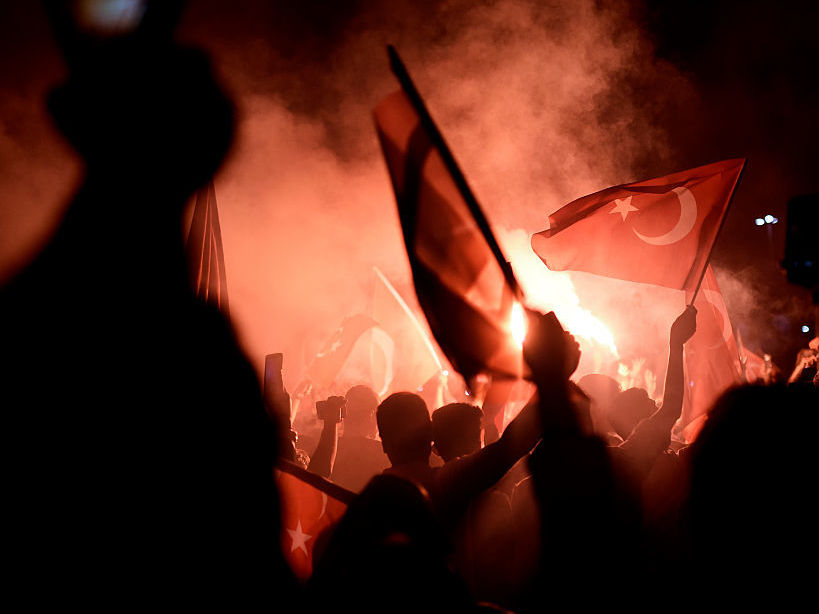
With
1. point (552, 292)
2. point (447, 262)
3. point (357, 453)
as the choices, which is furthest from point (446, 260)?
point (552, 292)

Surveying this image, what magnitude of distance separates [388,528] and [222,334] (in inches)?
16.6

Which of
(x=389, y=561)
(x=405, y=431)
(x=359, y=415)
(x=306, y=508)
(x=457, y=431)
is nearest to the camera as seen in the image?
(x=389, y=561)

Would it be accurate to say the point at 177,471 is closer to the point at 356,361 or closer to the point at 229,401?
the point at 229,401

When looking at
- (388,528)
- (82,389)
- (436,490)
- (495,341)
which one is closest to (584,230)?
(495,341)

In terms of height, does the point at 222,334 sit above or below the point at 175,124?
below

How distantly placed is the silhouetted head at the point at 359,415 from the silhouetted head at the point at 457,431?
159 centimetres

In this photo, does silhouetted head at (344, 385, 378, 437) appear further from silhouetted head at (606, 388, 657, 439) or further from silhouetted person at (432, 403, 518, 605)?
silhouetted person at (432, 403, 518, 605)

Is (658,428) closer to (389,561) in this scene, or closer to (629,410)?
(389,561)

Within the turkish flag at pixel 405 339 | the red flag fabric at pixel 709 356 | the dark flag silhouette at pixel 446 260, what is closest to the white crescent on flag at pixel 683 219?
the red flag fabric at pixel 709 356

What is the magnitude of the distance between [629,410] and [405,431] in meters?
2.11

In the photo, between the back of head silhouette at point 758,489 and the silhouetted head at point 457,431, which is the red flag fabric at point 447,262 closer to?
the silhouetted head at point 457,431

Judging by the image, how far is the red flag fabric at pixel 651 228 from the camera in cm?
398

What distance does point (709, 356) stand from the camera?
4.72 meters

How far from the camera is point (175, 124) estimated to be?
32.8 inches
